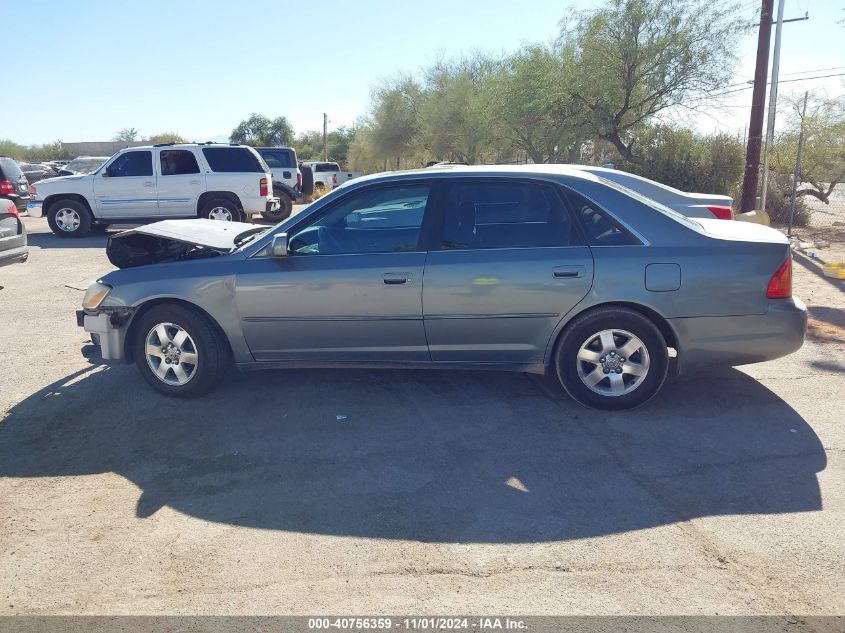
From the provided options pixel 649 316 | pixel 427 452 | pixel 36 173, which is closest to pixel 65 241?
pixel 427 452

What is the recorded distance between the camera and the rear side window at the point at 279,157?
877 inches

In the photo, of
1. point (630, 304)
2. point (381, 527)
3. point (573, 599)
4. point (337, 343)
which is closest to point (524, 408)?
point (630, 304)

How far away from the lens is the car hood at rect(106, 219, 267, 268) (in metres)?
5.60

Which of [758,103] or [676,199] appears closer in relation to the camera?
[676,199]

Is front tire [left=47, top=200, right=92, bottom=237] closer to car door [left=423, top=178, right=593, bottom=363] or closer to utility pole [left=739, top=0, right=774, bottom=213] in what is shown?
car door [left=423, top=178, right=593, bottom=363]

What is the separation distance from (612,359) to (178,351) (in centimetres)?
321

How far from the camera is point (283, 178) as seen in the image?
2148 centimetres

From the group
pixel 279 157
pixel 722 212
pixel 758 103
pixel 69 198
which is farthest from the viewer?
pixel 279 157

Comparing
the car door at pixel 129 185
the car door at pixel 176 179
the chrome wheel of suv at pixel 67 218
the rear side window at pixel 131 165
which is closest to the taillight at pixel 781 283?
the car door at pixel 176 179

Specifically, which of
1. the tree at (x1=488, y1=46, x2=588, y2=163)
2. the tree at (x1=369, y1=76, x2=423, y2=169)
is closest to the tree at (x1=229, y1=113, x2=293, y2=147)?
the tree at (x1=369, y1=76, x2=423, y2=169)

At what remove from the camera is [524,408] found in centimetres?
521

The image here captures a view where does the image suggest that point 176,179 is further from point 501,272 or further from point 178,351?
point 501,272

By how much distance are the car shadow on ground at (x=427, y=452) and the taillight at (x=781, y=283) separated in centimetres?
87

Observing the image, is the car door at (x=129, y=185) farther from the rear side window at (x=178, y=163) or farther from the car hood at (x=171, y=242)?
the car hood at (x=171, y=242)
